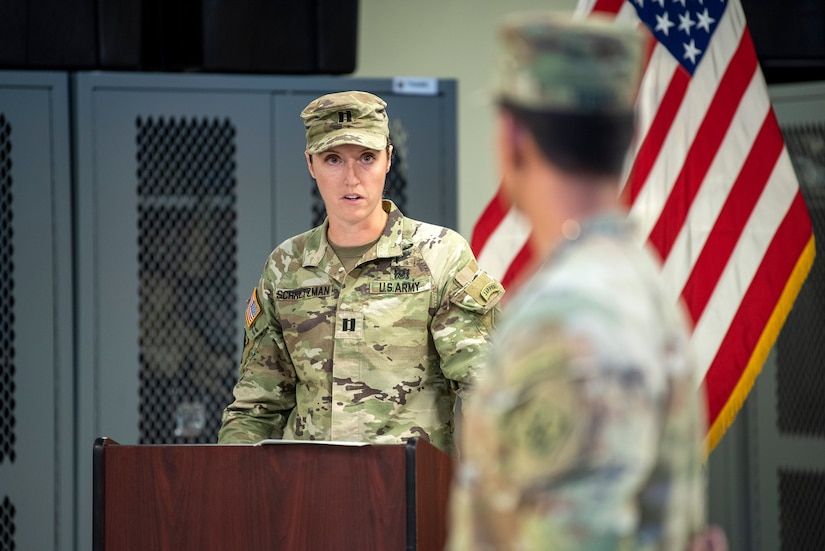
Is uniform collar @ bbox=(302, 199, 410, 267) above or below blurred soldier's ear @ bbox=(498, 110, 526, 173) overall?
above

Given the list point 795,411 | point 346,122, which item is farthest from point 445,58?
point 346,122

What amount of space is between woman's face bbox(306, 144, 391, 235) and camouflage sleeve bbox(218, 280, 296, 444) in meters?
0.26

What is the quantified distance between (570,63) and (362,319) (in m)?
1.49

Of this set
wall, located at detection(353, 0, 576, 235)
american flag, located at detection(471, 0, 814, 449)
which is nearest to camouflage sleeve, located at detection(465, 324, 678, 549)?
american flag, located at detection(471, 0, 814, 449)

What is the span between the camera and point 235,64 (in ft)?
12.1

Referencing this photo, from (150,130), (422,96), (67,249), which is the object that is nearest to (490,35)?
(422,96)

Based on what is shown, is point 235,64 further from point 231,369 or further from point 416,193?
point 231,369

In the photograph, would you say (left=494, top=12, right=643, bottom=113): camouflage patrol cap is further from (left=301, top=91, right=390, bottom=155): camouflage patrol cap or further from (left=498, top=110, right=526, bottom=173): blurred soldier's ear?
(left=301, top=91, right=390, bottom=155): camouflage patrol cap

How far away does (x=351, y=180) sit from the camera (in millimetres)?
2584

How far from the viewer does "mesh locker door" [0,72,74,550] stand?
11.7 ft

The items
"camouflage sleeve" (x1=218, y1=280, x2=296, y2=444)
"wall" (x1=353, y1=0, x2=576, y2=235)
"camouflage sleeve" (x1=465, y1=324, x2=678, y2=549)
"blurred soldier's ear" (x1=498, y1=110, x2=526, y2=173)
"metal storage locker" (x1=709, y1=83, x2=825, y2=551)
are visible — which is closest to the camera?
"camouflage sleeve" (x1=465, y1=324, x2=678, y2=549)

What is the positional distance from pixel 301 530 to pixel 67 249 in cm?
174

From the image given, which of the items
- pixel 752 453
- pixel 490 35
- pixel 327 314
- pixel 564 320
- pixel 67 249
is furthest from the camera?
pixel 490 35

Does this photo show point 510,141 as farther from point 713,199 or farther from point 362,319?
point 713,199
